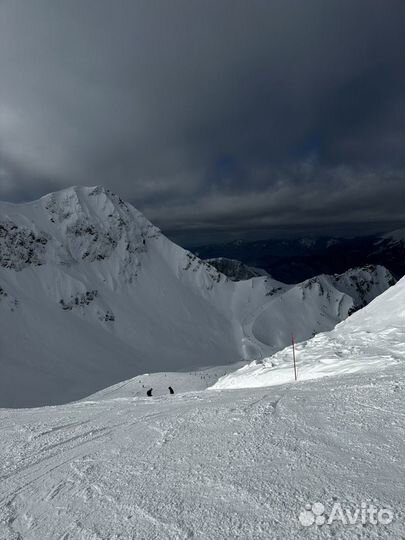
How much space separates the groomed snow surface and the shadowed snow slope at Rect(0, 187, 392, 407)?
60908 millimetres

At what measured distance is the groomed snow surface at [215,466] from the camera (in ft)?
10.9

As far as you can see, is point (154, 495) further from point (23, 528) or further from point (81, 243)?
point (81, 243)

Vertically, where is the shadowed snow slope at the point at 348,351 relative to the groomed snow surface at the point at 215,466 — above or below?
below

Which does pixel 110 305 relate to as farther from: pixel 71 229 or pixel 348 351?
pixel 348 351

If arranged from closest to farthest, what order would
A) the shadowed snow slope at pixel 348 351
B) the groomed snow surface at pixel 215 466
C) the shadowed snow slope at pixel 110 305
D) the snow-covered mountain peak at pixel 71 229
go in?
the groomed snow surface at pixel 215 466, the shadowed snow slope at pixel 348 351, the shadowed snow slope at pixel 110 305, the snow-covered mountain peak at pixel 71 229

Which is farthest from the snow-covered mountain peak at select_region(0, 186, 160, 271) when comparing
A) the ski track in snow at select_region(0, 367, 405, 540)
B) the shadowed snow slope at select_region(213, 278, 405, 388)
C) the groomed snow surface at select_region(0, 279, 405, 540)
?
the ski track in snow at select_region(0, 367, 405, 540)

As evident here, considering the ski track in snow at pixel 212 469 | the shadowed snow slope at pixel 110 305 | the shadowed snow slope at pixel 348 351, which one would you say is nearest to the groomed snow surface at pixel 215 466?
the ski track in snow at pixel 212 469

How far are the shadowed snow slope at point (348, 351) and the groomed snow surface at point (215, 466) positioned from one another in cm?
178

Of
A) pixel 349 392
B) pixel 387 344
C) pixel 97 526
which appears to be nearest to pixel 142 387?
pixel 387 344

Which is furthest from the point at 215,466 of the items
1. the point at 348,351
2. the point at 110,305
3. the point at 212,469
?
the point at 110,305

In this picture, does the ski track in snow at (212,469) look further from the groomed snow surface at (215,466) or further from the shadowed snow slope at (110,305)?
the shadowed snow slope at (110,305)

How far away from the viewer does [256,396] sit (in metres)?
7.59

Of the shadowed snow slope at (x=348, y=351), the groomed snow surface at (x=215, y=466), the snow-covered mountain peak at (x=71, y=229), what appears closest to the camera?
the groomed snow surface at (x=215, y=466)

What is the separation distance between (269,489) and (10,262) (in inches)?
4693
